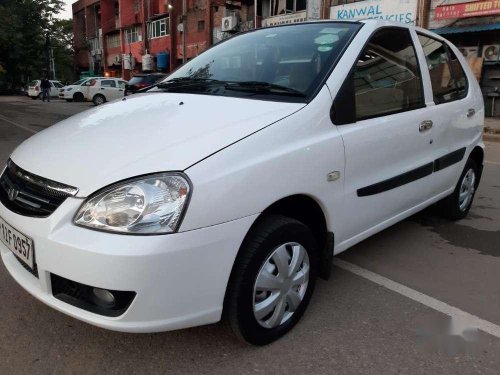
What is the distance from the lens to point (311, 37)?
3115mm

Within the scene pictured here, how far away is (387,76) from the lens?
3135 mm

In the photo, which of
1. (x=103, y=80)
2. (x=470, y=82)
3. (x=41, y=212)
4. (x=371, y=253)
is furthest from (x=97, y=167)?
(x=103, y=80)

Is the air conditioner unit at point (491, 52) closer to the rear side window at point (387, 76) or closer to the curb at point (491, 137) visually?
the curb at point (491, 137)

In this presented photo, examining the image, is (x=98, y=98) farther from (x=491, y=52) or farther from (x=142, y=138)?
(x=142, y=138)

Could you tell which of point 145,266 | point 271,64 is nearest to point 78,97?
point 271,64

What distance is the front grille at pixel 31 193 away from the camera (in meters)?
2.08

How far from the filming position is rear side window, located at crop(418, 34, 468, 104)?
12.0ft

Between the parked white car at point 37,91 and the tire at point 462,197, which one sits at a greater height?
the tire at point 462,197

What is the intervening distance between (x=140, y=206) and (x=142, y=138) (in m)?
0.45

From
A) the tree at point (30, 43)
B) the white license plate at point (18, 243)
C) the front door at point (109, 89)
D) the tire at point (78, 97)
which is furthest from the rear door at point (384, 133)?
the tree at point (30, 43)

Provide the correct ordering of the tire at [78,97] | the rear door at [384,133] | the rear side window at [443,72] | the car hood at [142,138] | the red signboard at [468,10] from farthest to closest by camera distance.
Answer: the tire at [78,97]
the red signboard at [468,10]
the rear side window at [443,72]
the rear door at [384,133]
the car hood at [142,138]

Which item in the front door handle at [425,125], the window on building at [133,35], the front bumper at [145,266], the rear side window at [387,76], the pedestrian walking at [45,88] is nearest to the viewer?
the front bumper at [145,266]

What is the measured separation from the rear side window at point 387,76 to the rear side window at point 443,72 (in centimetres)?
27

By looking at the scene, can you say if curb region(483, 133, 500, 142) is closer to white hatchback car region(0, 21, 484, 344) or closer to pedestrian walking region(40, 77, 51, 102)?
white hatchback car region(0, 21, 484, 344)
